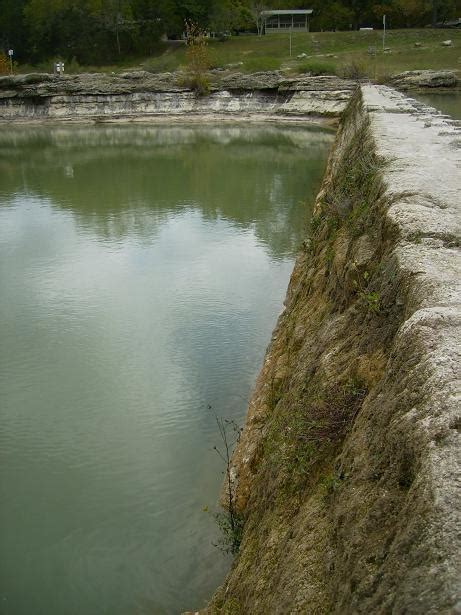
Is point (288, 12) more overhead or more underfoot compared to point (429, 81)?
more overhead

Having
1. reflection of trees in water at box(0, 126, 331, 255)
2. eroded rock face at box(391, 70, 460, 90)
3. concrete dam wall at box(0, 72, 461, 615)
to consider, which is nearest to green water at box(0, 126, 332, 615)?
reflection of trees in water at box(0, 126, 331, 255)

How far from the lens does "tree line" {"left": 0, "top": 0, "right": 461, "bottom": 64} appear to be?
67438mm

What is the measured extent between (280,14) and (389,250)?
7839 cm

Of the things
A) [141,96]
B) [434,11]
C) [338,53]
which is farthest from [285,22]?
[141,96]

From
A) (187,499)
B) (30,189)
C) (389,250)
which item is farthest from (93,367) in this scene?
(30,189)

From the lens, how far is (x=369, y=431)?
273 centimetres

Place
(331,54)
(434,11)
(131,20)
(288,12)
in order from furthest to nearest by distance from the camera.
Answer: (288,12)
(131,20)
(434,11)
(331,54)

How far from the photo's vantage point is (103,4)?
69438 mm

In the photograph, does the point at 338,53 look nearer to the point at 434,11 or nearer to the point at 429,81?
the point at 434,11

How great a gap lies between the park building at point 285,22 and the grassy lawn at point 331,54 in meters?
8.37

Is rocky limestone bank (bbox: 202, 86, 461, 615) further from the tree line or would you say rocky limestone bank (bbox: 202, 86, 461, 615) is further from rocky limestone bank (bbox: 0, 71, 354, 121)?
the tree line

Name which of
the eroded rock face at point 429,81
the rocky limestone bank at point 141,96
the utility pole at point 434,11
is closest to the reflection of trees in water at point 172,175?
the rocky limestone bank at point 141,96

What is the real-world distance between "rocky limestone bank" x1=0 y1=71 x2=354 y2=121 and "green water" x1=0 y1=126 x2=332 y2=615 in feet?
89.2

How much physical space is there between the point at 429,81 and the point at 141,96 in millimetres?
20744
